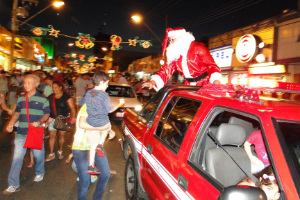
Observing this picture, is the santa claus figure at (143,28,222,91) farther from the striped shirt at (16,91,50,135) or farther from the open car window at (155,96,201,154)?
the striped shirt at (16,91,50,135)

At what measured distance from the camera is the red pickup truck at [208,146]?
4.48 ft

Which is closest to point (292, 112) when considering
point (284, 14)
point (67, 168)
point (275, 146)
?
point (275, 146)

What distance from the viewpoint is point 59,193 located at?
144 inches

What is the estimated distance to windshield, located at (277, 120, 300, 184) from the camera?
51.8 inches

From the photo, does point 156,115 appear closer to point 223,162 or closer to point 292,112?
point 223,162

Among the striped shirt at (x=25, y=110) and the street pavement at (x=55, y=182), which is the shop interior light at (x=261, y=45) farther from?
the striped shirt at (x=25, y=110)

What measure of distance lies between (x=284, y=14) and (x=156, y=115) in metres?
8.59

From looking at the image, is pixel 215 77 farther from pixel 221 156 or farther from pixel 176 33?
pixel 221 156

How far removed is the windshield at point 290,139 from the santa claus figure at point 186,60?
6.32 feet

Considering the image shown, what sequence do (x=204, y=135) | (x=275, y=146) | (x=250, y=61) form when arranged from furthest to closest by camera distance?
(x=250, y=61) < (x=204, y=135) < (x=275, y=146)

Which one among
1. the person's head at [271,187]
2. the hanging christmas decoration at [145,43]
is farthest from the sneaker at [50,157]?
the hanging christmas decoration at [145,43]

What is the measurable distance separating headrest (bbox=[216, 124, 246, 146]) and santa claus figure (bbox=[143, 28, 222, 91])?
142 centimetres

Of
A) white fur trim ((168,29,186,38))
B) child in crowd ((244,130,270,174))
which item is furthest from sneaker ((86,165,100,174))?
white fur trim ((168,29,186,38))

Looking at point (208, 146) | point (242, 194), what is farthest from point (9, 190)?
point (242, 194)
